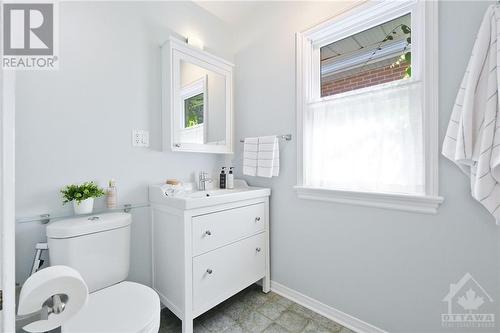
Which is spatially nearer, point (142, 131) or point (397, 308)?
point (397, 308)

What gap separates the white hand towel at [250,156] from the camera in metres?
1.99

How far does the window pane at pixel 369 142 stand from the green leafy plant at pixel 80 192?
4.69 feet

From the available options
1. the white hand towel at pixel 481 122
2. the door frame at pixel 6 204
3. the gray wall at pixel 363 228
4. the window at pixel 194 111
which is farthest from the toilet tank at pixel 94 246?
the white hand towel at pixel 481 122

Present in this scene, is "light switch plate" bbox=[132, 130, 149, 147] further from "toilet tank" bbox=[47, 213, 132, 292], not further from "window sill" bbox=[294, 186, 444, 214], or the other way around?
"window sill" bbox=[294, 186, 444, 214]

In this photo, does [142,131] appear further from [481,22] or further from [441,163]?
[481,22]

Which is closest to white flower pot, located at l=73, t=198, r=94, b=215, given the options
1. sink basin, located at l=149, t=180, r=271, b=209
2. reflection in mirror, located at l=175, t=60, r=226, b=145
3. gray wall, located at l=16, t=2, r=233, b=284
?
gray wall, located at l=16, t=2, r=233, b=284

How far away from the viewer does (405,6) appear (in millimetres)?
1410

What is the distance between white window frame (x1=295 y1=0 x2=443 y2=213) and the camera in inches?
49.6

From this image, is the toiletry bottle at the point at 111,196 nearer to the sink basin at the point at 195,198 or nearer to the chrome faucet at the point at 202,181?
the sink basin at the point at 195,198

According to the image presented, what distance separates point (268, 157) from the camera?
189 centimetres

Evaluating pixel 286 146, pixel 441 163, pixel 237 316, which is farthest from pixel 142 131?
pixel 441 163

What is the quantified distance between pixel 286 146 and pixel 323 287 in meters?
1.11

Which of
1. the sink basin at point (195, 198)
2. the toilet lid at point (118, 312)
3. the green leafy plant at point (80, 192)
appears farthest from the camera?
the sink basin at point (195, 198)

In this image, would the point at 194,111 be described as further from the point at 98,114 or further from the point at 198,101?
the point at 98,114
